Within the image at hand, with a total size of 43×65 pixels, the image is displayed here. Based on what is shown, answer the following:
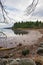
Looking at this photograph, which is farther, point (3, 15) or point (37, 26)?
point (37, 26)

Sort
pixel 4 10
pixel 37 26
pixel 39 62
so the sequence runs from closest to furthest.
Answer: pixel 4 10 < pixel 39 62 < pixel 37 26

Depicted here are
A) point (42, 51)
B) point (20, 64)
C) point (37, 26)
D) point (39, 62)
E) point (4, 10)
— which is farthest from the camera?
point (37, 26)

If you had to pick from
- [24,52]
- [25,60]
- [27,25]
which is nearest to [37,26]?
[27,25]

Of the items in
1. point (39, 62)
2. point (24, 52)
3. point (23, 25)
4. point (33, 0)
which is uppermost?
point (33, 0)

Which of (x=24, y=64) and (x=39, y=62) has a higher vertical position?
(x=24, y=64)

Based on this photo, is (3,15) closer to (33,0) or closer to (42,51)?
(33,0)

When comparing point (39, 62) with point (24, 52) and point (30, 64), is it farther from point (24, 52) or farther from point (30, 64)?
point (24, 52)

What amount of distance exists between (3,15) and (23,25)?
77.4 meters

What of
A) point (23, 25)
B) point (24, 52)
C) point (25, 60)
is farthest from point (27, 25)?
point (25, 60)

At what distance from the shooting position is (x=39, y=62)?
11.5 metres

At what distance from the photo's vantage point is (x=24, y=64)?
9648mm

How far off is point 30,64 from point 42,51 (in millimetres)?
5263

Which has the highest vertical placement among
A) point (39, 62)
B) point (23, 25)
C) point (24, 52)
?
point (39, 62)

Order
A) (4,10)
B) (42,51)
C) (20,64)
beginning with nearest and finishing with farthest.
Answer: (4,10), (20,64), (42,51)
